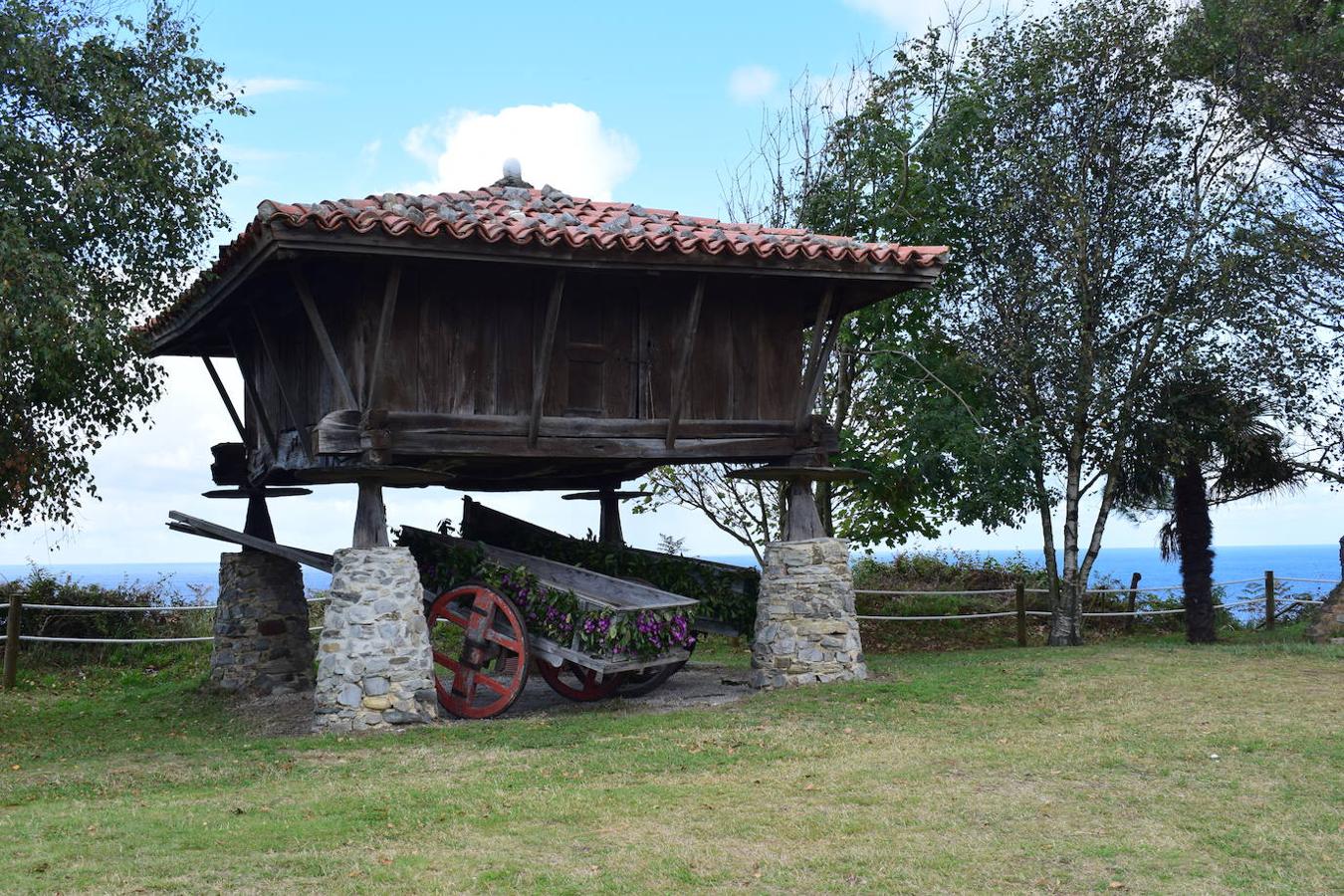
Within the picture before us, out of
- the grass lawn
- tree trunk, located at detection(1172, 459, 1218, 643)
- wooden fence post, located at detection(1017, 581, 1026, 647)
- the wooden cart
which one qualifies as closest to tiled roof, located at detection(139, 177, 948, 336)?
the wooden cart

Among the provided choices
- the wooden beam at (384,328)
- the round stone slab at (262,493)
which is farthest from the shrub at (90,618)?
the wooden beam at (384,328)

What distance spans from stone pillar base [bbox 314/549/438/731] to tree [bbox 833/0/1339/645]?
775 cm

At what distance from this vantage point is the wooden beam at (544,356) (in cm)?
1023

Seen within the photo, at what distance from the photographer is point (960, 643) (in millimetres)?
17594

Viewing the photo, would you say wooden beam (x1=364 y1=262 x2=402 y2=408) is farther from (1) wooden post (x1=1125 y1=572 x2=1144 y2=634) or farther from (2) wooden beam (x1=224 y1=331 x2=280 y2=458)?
(1) wooden post (x1=1125 y1=572 x2=1144 y2=634)

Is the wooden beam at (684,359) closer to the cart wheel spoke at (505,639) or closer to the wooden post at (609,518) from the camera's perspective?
the cart wheel spoke at (505,639)

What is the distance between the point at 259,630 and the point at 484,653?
4304mm

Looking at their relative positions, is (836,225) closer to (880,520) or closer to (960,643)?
(880,520)

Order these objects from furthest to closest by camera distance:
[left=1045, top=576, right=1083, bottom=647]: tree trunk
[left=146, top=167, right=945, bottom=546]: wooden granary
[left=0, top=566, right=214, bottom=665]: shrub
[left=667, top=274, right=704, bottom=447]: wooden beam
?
[left=1045, top=576, right=1083, bottom=647]: tree trunk, [left=0, top=566, right=214, bottom=665]: shrub, [left=667, top=274, right=704, bottom=447]: wooden beam, [left=146, top=167, right=945, bottom=546]: wooden granary

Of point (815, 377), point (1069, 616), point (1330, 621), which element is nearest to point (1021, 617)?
point (1069, 616)

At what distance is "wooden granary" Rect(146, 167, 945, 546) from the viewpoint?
32.6ft

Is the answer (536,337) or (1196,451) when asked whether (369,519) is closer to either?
(536,337)

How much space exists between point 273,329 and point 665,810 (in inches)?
298

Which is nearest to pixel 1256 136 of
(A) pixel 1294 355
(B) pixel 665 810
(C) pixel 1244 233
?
(C) pixel 1244 233
